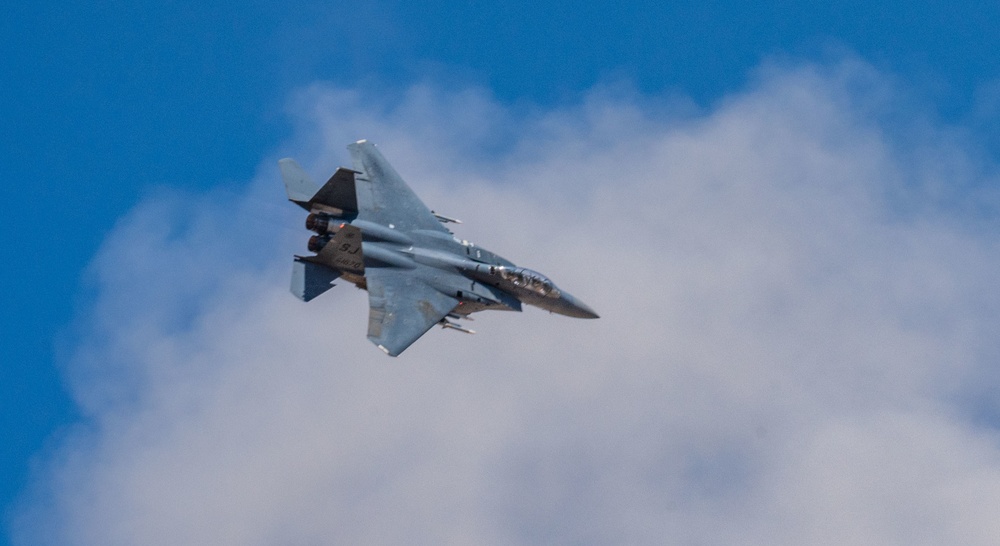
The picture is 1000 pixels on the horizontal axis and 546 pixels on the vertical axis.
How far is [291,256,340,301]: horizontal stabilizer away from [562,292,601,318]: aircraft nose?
10890 millimetres

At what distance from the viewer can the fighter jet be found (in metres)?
66.7

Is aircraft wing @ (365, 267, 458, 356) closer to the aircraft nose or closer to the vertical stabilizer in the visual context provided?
the vertical stabilizer

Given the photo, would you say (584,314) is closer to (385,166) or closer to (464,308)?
(464,308)

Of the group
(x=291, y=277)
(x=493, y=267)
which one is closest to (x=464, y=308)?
(x=493, y=267)

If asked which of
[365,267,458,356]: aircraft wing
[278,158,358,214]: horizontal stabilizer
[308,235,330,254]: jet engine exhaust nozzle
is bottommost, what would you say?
[365,267,458,356]: aircraft wing

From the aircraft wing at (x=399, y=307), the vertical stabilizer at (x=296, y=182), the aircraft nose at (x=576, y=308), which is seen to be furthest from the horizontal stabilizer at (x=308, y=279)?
the aircraft nose at (x=576, y=308)

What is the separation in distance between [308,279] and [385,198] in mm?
5373

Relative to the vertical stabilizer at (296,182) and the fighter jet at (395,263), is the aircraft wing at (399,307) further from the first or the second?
the vertical stabilizer at (296,182)

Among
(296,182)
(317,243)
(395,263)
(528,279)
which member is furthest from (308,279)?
(528,279)

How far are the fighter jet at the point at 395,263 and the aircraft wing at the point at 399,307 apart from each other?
0.14 feet

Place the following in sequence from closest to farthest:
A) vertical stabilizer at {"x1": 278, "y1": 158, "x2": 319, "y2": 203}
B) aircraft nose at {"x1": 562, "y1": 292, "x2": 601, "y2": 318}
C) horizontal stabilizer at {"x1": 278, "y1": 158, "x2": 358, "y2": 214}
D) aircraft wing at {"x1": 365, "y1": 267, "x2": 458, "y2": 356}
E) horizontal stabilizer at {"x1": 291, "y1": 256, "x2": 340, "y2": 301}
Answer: aircraft wing at {"x1": 365, "y1": 267, "x2": 458, "y2": 356}
horizontal stabilizer at {"x1": 291, "y1": 256, "x2": 340, "y2": 301}
horizontal stabilizer at {"x1": 278, "y1": 158, "x2": 358, "y2": 214}
vertical stabilizer at {"x1": 278, "y1": 158, "x2": 319, "y2": 203}
aircraft nose at {"x1": 562, "y1": 292, "x2": 601, "y2": 318}

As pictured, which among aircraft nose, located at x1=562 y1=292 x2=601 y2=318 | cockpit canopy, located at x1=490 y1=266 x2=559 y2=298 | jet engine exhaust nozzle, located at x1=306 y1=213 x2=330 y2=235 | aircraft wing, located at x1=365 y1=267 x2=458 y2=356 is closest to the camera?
aircraft wing, located at x1=365 y1=267 x2=458 y2=356

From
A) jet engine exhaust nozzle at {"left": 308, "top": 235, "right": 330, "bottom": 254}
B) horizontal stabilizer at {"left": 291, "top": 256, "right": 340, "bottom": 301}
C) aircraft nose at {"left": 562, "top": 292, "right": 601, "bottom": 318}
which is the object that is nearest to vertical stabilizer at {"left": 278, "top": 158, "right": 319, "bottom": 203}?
jet engine exhaust nozzle at {"left": 308, "top": 235, "right": 330, "bottom": 254}

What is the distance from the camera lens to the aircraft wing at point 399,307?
6575cm
